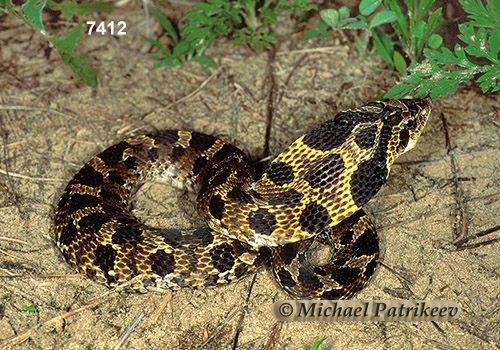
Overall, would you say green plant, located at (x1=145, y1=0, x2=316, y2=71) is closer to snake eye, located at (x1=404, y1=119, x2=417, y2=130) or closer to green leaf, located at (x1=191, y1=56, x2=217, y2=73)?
green leaf, located at (x1=191, y1=56, x2=217, y2=73)

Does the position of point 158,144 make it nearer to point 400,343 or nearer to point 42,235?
point 42,235

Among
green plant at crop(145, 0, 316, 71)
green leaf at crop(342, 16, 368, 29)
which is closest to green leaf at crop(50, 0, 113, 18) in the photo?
green plant at crop(145, 0, 316, 71)

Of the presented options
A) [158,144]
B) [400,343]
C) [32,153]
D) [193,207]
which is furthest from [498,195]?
[32,153]

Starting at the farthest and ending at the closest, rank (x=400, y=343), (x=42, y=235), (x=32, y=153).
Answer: (x=32, y=153) < (x=42, y=235) < (x=400, y=343)

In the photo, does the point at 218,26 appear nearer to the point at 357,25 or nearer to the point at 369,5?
the point at 357,25

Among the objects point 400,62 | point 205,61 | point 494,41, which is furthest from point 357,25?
point 205,61

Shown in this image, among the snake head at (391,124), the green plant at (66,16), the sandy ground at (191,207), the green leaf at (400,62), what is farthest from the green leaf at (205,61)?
the snake head at (391,124)
